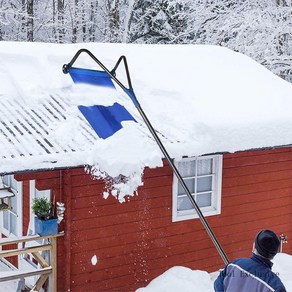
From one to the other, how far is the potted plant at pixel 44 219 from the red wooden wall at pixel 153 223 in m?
0.26

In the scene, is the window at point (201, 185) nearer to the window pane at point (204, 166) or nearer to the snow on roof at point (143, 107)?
the window pane at point (204, 166)

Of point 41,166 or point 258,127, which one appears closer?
point 41,166

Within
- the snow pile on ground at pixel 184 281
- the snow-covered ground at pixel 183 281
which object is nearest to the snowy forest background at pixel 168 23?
the snow-covered ground at pixel 183 281

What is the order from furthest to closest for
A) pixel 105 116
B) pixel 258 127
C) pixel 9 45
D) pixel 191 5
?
pixel 191 5
pixel 9 45
pixel 258 127
pixel 105 116

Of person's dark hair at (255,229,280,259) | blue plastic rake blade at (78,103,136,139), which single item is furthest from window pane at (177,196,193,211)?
person's dark hair at (255,229,280,259)

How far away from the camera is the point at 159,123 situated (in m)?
8.29

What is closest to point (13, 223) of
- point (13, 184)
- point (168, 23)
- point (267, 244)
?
point (13, 184)

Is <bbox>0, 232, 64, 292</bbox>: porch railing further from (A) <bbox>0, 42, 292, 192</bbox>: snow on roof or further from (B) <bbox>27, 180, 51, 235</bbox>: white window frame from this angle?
(A) <bbox>0, 42, 292, 192</bbox>: snow on roof

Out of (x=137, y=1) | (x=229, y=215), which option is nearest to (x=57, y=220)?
(x=229, y=215)

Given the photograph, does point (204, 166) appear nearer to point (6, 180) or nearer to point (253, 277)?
point (6, 180)

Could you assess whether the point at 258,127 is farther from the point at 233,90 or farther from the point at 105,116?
the point at 105,116

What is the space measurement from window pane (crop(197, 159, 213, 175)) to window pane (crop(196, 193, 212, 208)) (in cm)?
39

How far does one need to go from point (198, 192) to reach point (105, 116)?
2.23 meters

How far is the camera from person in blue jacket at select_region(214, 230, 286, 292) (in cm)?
436
